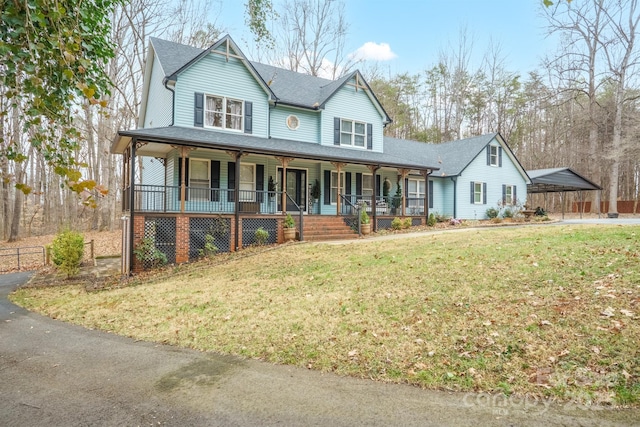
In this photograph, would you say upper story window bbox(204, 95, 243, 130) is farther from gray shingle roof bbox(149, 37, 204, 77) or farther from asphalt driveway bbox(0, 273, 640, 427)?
asphalt driveway bbox(0, 273, 640, 427)

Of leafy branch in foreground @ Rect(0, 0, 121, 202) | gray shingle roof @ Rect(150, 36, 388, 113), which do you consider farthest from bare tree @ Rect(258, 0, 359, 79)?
leafy branch in foreground @ Rect(0, 0, 121, 202)

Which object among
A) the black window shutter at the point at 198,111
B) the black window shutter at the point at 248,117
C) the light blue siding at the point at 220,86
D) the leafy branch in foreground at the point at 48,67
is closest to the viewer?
the leafy branch in foreground at the point at 48,67

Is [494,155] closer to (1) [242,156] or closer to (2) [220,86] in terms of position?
(1) [242,156]

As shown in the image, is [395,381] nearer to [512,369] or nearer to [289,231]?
[512,369]

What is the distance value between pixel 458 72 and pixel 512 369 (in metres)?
37.5

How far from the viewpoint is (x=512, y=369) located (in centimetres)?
366

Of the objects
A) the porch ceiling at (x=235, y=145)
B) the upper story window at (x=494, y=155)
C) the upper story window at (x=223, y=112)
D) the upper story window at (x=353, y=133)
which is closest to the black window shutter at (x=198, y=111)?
the upper story window at (x=223, y=112)

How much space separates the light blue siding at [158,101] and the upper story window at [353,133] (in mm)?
8289

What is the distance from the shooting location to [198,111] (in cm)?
1470

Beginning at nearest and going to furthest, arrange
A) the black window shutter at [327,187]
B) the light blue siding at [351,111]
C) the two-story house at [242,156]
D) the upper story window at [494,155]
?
1. the two-story house at [242,156]
2. the black window shutter at [327,187]
3. the light blue siding at [351,111]
4. the upper story window at [494,155]

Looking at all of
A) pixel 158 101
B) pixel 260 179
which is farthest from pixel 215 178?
pixel 158 101

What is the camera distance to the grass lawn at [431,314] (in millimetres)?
3670

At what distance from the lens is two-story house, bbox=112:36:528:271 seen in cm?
1204

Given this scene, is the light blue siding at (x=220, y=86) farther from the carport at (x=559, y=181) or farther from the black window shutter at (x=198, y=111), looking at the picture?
the carport at (x=559, y=181)
